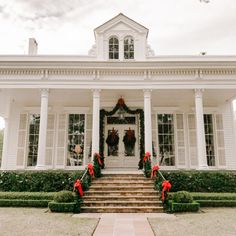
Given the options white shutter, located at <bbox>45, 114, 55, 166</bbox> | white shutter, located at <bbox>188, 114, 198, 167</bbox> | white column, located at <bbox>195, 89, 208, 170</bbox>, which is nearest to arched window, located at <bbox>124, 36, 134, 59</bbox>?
white column, located at <bbox>195, 89, 208, 170</bbox>

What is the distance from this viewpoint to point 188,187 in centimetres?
1007

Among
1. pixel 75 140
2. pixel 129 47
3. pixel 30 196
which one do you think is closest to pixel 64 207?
pixel 30 196

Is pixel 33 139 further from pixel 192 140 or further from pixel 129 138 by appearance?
pixel 192 140

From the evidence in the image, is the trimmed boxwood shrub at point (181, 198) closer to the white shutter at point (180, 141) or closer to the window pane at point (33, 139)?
the white shutter at point (180, 141)

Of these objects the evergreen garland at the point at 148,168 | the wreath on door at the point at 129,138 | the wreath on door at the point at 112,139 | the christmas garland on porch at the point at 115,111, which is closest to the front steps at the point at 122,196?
the evergreen garland at the point at 148,168

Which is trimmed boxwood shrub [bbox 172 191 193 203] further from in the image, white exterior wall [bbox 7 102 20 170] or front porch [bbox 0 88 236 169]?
white exterior wall [bbox 7 102 20 170]

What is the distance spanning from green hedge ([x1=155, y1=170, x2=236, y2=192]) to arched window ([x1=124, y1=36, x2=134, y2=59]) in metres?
6.55

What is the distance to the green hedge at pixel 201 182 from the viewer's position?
10086 millimetres

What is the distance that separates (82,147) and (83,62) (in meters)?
5.09

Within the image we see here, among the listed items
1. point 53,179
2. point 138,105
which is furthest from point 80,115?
point 53,179

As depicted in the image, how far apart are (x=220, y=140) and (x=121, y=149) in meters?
5.83

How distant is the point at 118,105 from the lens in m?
13.7

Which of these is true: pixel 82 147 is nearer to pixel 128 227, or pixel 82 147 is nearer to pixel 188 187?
pixel 188 187

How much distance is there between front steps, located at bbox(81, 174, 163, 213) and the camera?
823cm
